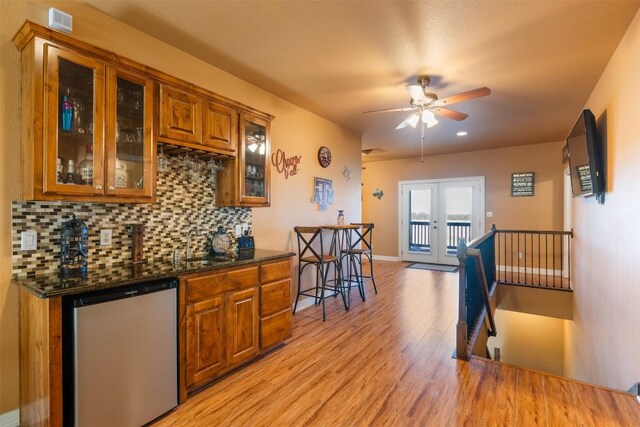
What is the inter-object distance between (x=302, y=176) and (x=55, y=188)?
9.18ft

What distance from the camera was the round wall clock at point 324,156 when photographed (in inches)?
181

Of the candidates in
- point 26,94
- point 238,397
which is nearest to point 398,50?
point 26,94

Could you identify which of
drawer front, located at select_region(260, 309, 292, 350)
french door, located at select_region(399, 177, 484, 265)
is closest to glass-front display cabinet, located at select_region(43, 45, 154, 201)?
drawer front, located at select_region(260, 309, 292, 350)

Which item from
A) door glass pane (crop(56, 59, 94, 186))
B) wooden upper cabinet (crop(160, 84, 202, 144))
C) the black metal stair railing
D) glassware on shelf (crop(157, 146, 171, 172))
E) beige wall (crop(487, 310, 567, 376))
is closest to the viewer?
door glass pane (crop(56, 59, 94, 186))

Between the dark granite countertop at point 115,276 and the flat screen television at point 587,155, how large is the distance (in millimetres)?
3277

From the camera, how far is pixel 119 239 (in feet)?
7.66

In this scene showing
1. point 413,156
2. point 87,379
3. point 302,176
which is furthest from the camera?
point 413,156

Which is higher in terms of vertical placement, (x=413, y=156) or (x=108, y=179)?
(x=413, y=156)

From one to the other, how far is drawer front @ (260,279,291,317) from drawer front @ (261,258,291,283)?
0.15ft

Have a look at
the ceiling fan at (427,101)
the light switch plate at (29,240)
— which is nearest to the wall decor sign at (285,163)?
the ceiling fan at (427,101)

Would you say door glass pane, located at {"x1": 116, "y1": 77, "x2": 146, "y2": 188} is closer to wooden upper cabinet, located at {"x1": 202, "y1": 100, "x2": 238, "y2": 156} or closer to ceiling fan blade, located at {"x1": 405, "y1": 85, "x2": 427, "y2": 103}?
wooden upper cabinet, located at {"x1": 202, "y1": 100, "x2": 238, "y2": 156}

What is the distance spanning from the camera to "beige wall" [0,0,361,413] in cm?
188

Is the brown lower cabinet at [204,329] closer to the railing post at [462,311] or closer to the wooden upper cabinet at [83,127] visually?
the wooden upper cabinet at [83,127]

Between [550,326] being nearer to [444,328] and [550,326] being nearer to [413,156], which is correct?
[444,328]
